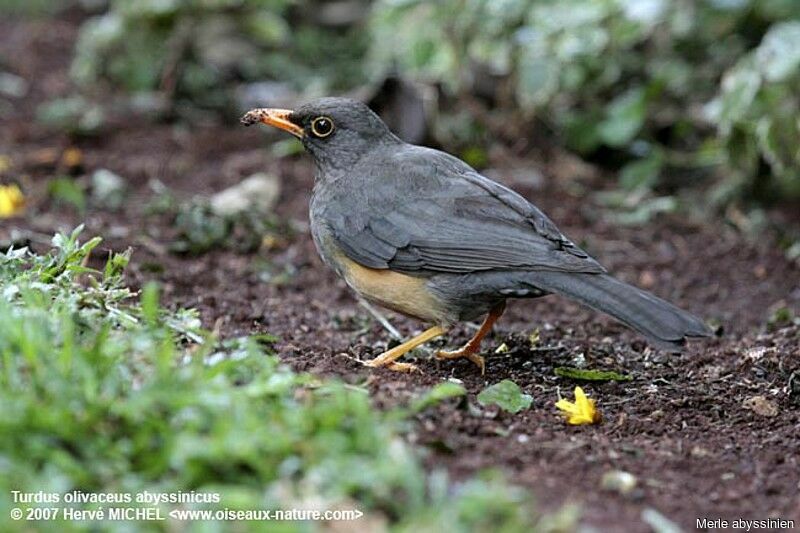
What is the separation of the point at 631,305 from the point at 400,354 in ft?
3.90

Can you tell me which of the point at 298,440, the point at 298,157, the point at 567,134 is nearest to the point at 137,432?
the point at 298,440

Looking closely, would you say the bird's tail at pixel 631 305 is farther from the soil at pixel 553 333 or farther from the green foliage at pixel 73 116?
the green foliage at pixel 73 116

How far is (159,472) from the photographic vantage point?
11.0 feet

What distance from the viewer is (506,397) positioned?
470 centimetres

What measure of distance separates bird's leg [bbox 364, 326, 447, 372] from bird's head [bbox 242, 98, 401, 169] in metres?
1.06

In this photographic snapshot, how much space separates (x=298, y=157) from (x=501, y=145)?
1734mm

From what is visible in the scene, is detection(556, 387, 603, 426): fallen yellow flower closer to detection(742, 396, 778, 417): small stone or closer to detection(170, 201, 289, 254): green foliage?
detection(742, 396, 778, 417): small stone

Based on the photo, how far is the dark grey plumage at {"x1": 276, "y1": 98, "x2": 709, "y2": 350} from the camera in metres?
4.88

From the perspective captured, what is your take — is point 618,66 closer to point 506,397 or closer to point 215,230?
point 215,230

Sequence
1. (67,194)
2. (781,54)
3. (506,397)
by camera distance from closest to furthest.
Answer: (506,397) → (781,54) → (67,194)

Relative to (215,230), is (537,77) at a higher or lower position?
higher

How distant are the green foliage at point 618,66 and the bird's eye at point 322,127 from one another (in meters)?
3.05

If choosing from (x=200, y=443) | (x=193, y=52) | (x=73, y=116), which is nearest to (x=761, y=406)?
(x=200, y=443)

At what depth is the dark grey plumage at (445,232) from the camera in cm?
488
